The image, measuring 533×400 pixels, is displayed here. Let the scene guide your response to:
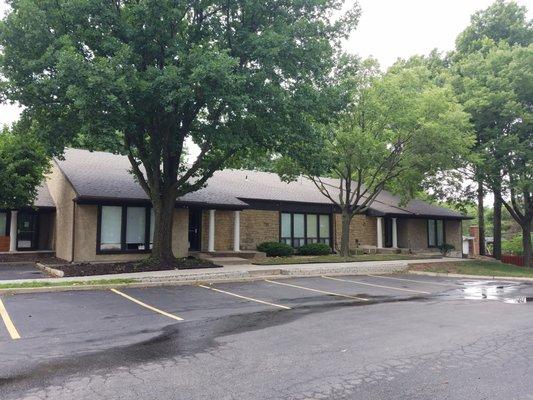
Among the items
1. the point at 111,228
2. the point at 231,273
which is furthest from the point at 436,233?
the point at 111,228

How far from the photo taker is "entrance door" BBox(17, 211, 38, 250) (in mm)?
22041

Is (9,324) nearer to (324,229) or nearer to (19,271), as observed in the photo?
(19,271)

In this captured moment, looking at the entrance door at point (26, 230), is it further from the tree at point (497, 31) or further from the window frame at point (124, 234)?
the tree at point (497, 31)

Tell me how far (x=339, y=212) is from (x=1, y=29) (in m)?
19.9

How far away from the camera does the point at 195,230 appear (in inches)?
908

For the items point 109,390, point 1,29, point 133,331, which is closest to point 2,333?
point 133,331

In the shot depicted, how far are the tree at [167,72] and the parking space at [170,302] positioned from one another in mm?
5030

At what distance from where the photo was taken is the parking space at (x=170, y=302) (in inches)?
324

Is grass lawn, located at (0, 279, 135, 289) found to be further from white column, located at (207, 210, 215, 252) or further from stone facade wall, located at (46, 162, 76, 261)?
white column, located at (207, 210, 215, 252)

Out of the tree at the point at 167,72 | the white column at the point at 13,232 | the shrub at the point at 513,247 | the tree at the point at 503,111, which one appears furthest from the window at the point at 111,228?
the shrub at the point at 513,247

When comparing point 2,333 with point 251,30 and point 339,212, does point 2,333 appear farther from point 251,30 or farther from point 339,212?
point 339,212

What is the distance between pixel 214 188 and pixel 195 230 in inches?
110

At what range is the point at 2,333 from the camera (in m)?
7.64

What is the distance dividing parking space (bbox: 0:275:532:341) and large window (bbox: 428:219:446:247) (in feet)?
55.1
